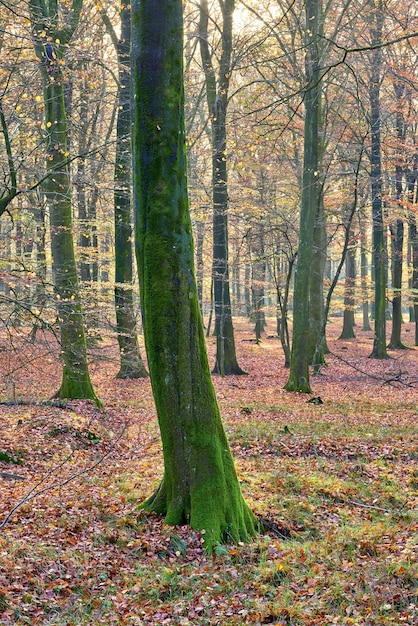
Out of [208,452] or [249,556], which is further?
[208,452]

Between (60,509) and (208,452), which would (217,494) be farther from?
(60,509)

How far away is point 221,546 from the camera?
546 centimetres

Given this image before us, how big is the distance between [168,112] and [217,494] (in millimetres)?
4123

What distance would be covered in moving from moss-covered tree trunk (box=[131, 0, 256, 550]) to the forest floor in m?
0.45

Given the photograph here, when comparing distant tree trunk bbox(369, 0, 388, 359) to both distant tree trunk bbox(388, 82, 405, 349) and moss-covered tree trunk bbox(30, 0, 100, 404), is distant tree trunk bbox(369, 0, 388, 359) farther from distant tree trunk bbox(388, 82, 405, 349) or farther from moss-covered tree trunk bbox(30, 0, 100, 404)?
moss-covered tree trunk bbox(30, 0, 100, 404)

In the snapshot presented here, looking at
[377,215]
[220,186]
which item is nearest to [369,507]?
[220,186]

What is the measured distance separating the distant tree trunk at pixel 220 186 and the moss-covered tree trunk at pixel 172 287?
494 inches

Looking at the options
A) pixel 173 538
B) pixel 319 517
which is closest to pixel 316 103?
pixel 319 517

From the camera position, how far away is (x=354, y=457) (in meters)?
9.38

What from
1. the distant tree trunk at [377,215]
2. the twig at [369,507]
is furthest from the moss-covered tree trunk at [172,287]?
the distant tree trunk at [377,215]

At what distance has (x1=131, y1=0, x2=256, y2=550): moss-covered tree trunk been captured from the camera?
560 centimetres

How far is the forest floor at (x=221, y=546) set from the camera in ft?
14.4

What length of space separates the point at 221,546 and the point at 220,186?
1540 centimetres

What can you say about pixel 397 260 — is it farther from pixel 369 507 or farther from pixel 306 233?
pixel 369 507
